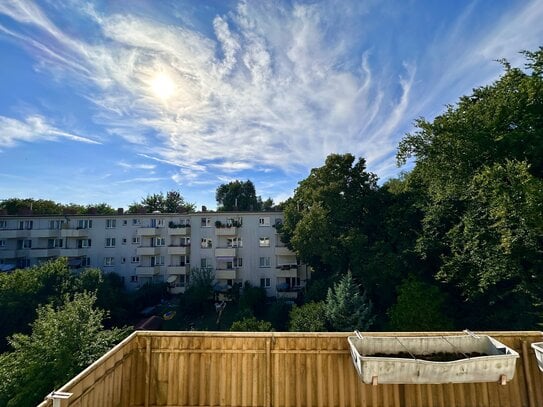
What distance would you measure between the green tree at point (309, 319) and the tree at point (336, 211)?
4.26 m

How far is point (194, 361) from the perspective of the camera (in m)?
5.79

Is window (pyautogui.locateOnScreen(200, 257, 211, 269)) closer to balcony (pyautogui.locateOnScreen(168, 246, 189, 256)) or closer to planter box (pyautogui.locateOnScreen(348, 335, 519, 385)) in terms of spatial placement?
balcony (pyautogui.locateOnScreen(168, 246, 189, 256))

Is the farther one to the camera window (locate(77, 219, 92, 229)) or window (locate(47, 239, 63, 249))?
window (locate(47, 239, 63, 249))

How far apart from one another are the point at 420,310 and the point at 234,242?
18.1 m

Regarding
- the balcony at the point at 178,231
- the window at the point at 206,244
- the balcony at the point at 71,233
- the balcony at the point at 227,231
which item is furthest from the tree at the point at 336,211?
the balcony at the point at 71,233

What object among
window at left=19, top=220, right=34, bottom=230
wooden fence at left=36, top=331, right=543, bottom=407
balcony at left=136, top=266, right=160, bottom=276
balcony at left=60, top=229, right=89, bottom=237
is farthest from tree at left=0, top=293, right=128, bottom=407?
window at left=19, top=220, right=34, bottom=230

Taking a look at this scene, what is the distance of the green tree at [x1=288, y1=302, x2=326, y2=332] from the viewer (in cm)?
1584

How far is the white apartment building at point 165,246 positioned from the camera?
2784 cm

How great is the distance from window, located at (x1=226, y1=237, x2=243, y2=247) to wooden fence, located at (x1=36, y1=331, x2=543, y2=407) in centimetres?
2239

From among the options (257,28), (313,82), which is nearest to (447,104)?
(313,82)

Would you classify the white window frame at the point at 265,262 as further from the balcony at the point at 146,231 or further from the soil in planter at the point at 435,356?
the soil in planter at the point at 435,356

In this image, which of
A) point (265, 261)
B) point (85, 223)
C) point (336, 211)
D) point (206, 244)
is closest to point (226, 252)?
point (206, 244)

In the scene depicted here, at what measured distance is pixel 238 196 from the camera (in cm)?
4831

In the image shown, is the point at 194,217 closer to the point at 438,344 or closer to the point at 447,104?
the point at 447,104
